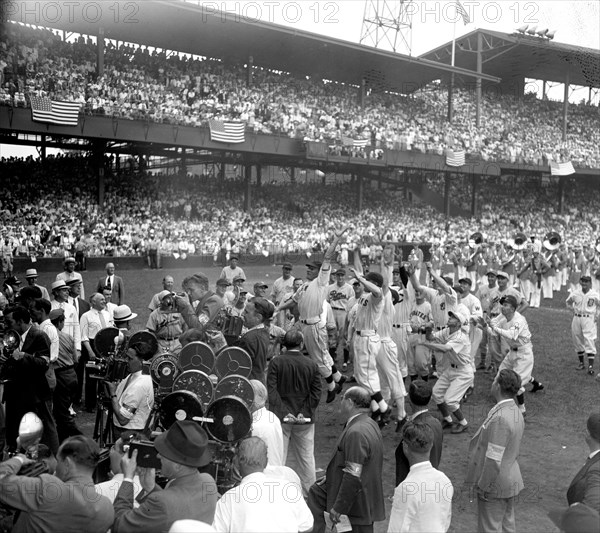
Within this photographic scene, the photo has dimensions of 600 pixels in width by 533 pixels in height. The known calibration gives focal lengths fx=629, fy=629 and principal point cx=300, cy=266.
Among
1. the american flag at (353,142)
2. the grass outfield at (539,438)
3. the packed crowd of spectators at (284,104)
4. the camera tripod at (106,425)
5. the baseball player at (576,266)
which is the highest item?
the packed crowd of spectators at (284,104)

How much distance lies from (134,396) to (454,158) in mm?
36363

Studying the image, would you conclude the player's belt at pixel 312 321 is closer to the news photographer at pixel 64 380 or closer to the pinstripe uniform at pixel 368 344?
the pinstripe uniform at pixel 368 344

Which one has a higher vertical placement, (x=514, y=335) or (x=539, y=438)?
(x=514, y=335)

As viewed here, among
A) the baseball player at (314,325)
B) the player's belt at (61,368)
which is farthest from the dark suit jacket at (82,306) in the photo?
the baseball player at (314,325)

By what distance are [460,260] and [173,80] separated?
58.2 ft

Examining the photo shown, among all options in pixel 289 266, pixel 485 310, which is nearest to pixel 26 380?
pixel 289 266

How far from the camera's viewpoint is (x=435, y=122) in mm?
43594

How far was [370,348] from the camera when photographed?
8.89m

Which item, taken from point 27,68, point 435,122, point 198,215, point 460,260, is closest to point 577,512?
point 460,260

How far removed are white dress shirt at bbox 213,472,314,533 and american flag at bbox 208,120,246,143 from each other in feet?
93.8

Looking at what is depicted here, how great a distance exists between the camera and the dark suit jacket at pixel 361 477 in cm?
481

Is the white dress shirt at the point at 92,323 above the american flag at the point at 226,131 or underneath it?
underneath

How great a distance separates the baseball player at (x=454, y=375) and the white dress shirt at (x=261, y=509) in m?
5.07

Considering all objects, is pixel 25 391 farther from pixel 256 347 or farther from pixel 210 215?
pixel 210 215
